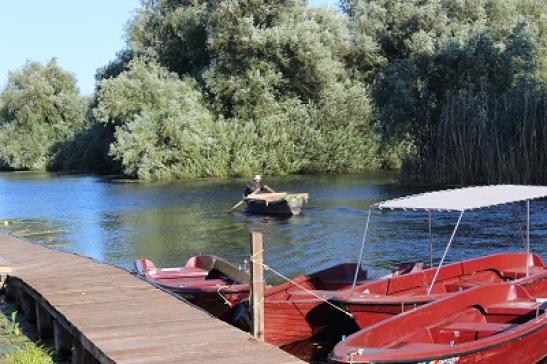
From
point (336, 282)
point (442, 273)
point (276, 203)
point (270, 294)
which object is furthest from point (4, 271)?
point (276, 203)

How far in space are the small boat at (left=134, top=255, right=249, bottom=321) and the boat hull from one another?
13.0 m

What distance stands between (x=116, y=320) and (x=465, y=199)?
5.67 m

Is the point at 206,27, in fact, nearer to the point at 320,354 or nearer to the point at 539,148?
the point at 539,148

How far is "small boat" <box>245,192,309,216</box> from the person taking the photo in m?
29.2

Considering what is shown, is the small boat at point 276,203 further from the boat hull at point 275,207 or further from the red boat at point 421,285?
the red boat at point 421,285

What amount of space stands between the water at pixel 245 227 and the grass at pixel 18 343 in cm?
752

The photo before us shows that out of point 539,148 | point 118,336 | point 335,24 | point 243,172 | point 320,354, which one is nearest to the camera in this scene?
point 118,336

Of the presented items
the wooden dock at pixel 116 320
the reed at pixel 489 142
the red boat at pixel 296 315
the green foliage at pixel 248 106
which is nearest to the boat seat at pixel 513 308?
the red boat at pixel 296 315

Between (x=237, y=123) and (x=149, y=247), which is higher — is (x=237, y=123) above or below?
above

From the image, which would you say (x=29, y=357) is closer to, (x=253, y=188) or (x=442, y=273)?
(x=442, y=273)

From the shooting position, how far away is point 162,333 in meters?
8.70

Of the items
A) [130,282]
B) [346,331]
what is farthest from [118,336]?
[346,331]

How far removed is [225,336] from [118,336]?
113cm

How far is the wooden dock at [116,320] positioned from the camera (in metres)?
7.87
